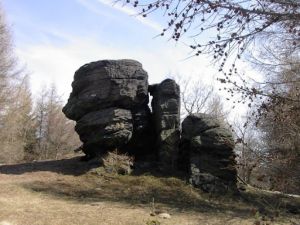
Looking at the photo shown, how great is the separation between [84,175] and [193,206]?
3.42m

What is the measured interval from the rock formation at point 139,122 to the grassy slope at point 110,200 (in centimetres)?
94

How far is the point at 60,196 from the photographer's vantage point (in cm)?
1077

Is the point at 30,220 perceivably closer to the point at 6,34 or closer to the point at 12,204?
the point at 12,204

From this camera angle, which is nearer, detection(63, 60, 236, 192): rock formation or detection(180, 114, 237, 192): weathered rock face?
detection(180, 114, 237, 192): weathered rock face

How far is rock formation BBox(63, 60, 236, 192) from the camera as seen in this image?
13109 millimetres

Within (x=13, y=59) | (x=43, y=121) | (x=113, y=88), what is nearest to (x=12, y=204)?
(x=113, y=88)

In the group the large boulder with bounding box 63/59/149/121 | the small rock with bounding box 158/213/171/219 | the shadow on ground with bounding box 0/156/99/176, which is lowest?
the small rock with bounding box 158/213/171/219

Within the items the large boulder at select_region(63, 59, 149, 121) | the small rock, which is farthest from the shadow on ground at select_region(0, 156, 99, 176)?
the small rock

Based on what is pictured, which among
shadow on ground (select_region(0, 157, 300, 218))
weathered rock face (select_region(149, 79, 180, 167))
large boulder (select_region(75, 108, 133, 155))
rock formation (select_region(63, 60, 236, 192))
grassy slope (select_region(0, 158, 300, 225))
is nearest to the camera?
grassy slope (select_region(0, 158, 300, 225))

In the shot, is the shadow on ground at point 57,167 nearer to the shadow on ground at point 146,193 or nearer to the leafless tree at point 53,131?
the shadow on ground at point 146,193

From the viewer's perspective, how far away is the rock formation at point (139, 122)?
13.1 meters

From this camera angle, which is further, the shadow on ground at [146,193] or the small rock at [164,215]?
the shadow on ground at [146,193]

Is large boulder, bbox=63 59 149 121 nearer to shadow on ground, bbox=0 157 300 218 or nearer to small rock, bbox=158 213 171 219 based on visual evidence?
shadow on ground, bbox=0 157 300 218

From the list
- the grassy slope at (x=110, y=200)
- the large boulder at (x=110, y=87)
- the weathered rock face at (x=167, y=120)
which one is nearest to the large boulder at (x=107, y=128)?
the large boulder at (x=110, y=87)
